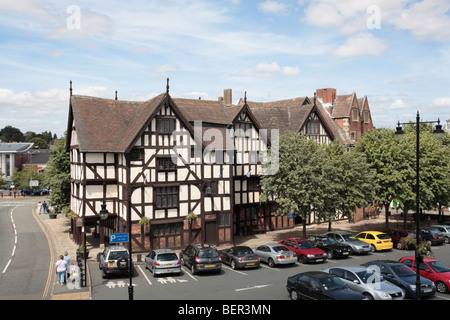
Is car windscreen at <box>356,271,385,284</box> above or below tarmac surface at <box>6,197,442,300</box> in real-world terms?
above

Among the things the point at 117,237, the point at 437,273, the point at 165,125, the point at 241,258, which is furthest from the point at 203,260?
the point at 437,273

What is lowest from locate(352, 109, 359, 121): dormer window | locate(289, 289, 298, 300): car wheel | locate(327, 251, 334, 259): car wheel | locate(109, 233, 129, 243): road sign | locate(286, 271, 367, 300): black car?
locate(327, 251, 334, 259): car wheel

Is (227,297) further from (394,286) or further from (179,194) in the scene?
(179,194)

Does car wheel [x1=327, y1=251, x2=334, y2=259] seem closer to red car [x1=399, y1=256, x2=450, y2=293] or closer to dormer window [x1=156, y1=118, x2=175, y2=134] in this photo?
red car [x1=399, y1=256, x2=450, y2=293]

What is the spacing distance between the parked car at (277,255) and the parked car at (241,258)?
1050 mm

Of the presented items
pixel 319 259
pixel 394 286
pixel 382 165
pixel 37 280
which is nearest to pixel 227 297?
pixel 394 286

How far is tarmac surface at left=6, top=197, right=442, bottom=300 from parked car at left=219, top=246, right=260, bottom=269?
6.54 meters

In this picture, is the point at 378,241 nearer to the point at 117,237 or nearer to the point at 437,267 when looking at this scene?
the point at 437,267

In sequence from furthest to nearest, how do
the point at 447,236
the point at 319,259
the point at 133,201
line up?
the point at 447,236
the point at 133,201
the point at 319,259

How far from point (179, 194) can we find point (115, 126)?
7713 mm

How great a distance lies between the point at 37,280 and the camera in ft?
78.6

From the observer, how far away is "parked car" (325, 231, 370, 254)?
98.4ft

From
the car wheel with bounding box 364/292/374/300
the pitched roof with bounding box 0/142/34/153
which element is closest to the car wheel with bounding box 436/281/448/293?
the car wheel with bounding box 364/292/374/300

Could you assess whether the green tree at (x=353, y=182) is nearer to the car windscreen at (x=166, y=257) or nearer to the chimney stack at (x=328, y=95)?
the car windscreen at (x=166, y=257)
